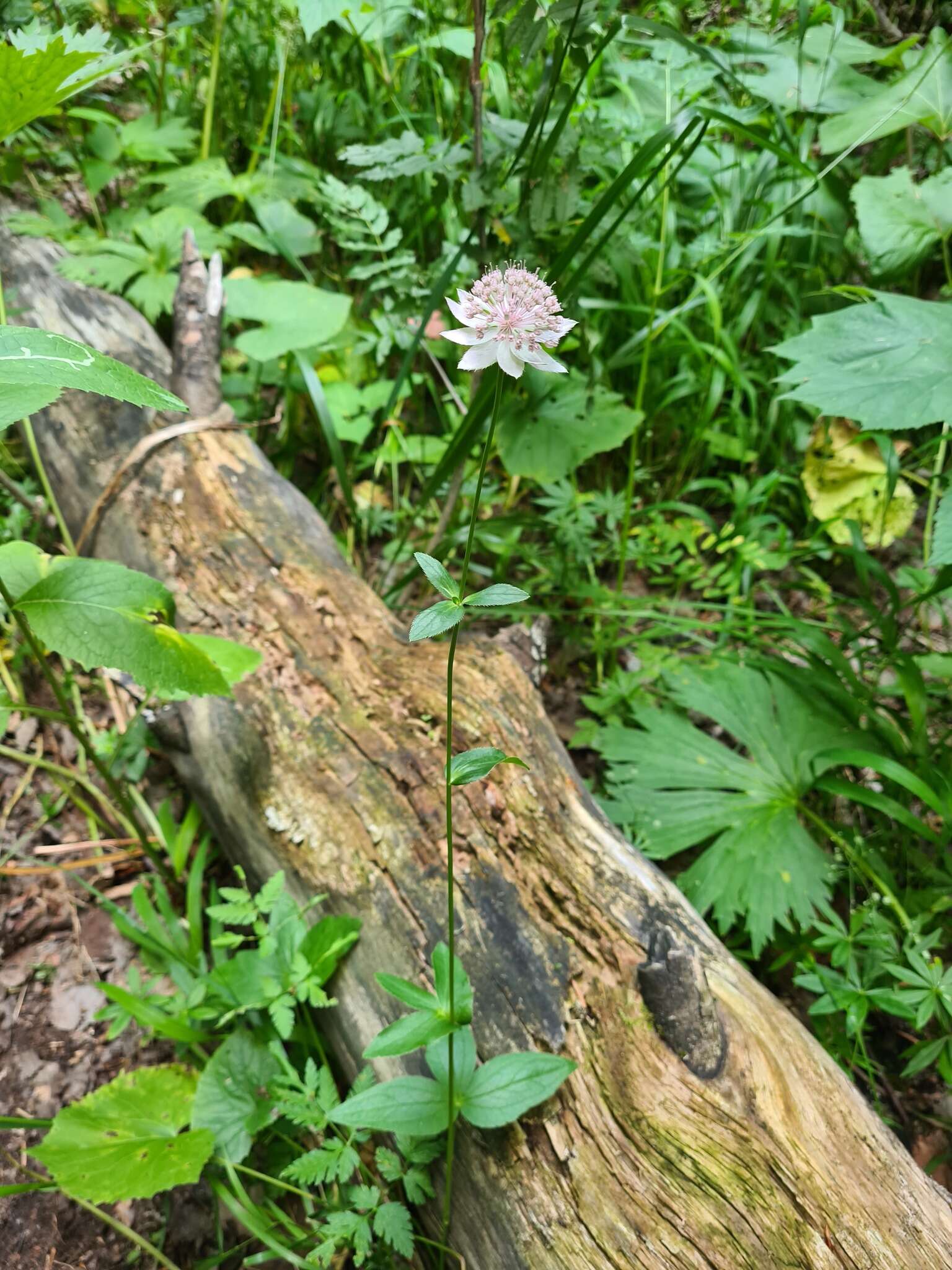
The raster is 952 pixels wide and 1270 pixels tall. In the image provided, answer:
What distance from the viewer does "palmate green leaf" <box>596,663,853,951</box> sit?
1.52 metres

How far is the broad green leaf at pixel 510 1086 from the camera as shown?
0.98 m

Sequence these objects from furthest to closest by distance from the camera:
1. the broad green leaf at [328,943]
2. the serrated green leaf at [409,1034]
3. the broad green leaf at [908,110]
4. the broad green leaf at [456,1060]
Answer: the broad green leaf at [908,110], the broad green leaf at [328,943], the broad green leaf at [456,1060], the serrated green leaf at [409,1034]

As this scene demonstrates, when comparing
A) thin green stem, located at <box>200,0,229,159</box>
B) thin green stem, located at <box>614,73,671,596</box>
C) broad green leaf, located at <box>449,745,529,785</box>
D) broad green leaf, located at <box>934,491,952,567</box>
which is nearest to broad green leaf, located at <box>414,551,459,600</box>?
broad green leaf, located at <box>449,745,529,785</box>

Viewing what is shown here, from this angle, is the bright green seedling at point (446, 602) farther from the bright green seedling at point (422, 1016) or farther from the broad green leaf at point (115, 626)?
the broad green leaf at point (115, 626)

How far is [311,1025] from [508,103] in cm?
255

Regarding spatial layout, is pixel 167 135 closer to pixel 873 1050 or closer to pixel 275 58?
pixel 275 58

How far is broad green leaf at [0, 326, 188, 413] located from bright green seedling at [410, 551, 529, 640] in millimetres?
316

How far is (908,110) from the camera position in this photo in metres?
1.98

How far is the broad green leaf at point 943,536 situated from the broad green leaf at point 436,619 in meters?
0.89

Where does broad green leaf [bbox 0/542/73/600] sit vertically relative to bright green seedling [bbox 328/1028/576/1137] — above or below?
above

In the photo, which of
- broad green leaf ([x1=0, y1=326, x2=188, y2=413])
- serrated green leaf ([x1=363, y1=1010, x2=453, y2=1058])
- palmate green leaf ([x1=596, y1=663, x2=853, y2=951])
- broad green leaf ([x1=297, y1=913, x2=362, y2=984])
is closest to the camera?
broad green leaf ([x1=0, y1=326, x2=188, y2=413])

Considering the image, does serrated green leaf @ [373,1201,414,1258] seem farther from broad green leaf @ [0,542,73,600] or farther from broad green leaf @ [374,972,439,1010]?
broad green leaf @ [0,542,73,600]

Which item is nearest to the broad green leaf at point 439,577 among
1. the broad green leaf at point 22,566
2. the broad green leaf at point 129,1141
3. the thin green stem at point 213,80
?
the broad green leaf at point 22,566

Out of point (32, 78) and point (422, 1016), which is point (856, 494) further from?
point (32, 78)
